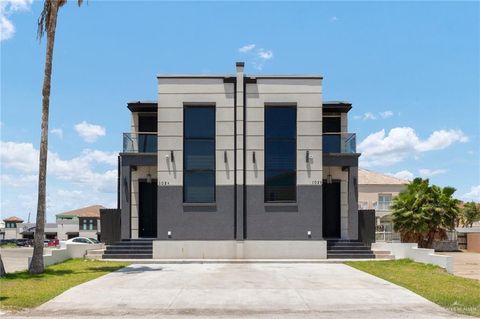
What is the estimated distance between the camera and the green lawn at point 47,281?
1309 cm

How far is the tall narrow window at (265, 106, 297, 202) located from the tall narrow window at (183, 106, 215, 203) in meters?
2.64

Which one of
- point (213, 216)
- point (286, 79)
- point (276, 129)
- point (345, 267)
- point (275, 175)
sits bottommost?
point (345, 267)

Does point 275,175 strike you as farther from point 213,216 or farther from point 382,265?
point 382,265

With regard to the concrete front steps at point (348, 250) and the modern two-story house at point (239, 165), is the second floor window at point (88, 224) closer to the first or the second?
the modern two-story house at point (239, 165)

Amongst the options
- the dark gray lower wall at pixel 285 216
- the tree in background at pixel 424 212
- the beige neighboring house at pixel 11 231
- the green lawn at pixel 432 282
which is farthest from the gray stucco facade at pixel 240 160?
the beige neighboring house at pixel 11 231

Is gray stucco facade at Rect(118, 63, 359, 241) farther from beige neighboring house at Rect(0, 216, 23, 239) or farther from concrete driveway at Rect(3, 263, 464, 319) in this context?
beige neighboring house at Rect(0, 216, 23, 239)

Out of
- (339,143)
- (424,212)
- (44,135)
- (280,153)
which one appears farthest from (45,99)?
(424,212)

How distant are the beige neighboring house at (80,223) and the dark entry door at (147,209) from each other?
4397cm

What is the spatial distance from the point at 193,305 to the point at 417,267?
37.5 feet

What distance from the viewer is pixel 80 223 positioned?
72250 mm

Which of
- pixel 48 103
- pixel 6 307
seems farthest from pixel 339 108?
pixel 6 307

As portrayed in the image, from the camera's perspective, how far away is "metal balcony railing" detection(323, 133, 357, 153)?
84.5ft

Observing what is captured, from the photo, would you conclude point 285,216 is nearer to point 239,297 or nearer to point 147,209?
point 147,209

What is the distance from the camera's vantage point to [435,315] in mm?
11758
